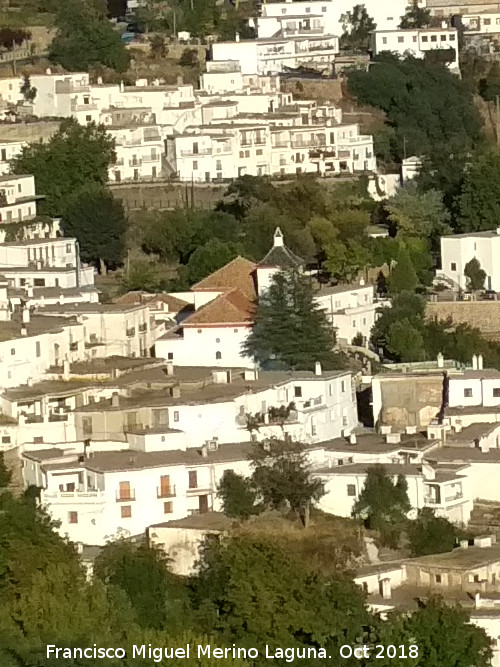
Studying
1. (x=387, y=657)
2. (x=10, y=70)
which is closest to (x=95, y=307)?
(x=387, y=657)

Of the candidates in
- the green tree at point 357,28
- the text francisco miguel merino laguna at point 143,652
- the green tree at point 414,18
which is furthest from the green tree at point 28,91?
the text francisco miguel merino laguna at point 143,652

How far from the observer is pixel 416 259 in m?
40.3

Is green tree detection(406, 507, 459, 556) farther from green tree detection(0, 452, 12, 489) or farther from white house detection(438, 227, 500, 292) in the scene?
white house detection(438, 227, 500, 292)

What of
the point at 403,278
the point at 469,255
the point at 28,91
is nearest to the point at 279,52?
the point at 28,91

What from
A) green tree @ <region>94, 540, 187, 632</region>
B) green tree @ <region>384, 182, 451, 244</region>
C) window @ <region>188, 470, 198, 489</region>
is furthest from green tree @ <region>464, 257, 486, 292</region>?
green tree @ <region>94, 540, 187, 632</region>

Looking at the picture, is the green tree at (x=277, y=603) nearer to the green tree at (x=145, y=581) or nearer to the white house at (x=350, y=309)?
the green tree at (x=145, y=581)

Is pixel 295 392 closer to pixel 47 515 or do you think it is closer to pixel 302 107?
pixel 47 515

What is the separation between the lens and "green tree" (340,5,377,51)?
52.2 metres

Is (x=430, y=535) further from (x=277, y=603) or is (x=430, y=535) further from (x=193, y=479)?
(x=277, y=603)

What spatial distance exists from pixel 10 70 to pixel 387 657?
976 inches

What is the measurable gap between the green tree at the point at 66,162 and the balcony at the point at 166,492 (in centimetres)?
1251

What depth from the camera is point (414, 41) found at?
5156 centimetres

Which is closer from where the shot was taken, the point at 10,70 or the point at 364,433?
the point at 364,433

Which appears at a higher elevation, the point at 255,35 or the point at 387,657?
the point at 255,35
